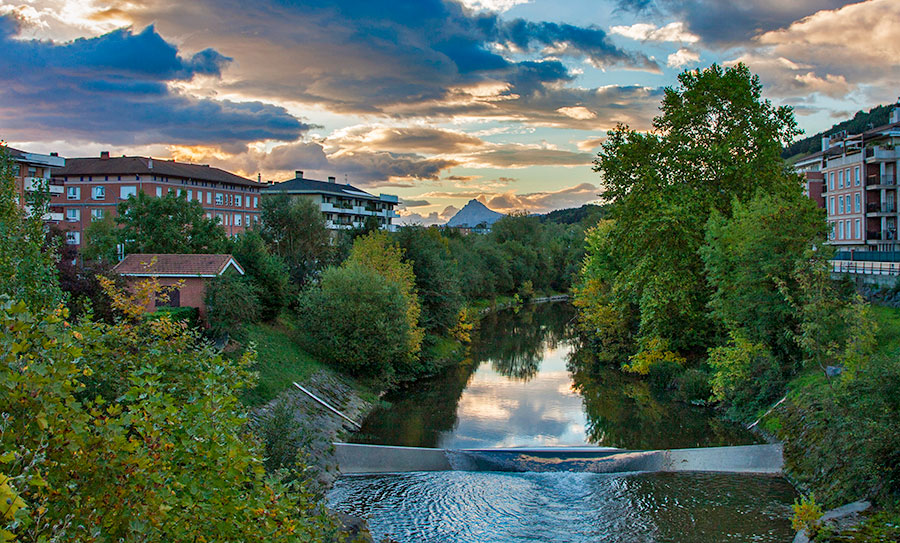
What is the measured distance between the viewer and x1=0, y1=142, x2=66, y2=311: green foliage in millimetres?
12797

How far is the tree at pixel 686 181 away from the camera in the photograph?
121ft

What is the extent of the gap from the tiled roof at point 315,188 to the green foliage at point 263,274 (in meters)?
48.3

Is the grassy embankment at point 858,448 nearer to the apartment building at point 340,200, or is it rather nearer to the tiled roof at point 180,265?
the tiled roof at point 180,265

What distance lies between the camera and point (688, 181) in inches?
1539

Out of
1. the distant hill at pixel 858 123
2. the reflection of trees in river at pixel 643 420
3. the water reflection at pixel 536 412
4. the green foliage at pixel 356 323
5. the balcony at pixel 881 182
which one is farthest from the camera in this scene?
the distant hill at pixel 858 123

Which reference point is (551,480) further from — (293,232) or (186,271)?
(293,232)

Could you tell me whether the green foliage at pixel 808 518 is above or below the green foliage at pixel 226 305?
below

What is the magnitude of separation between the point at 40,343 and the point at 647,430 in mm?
28411

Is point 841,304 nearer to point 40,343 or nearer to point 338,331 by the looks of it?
point 338,331

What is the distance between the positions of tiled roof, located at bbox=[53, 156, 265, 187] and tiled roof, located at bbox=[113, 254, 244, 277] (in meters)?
41.9

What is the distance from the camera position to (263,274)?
40.1 metres

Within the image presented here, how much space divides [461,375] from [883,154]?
39.6m

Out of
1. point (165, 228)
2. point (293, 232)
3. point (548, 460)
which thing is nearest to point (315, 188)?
point (293, 232)

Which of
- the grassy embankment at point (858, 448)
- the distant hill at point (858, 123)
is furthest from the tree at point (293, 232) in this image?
the distant hill at point (858, 123)
